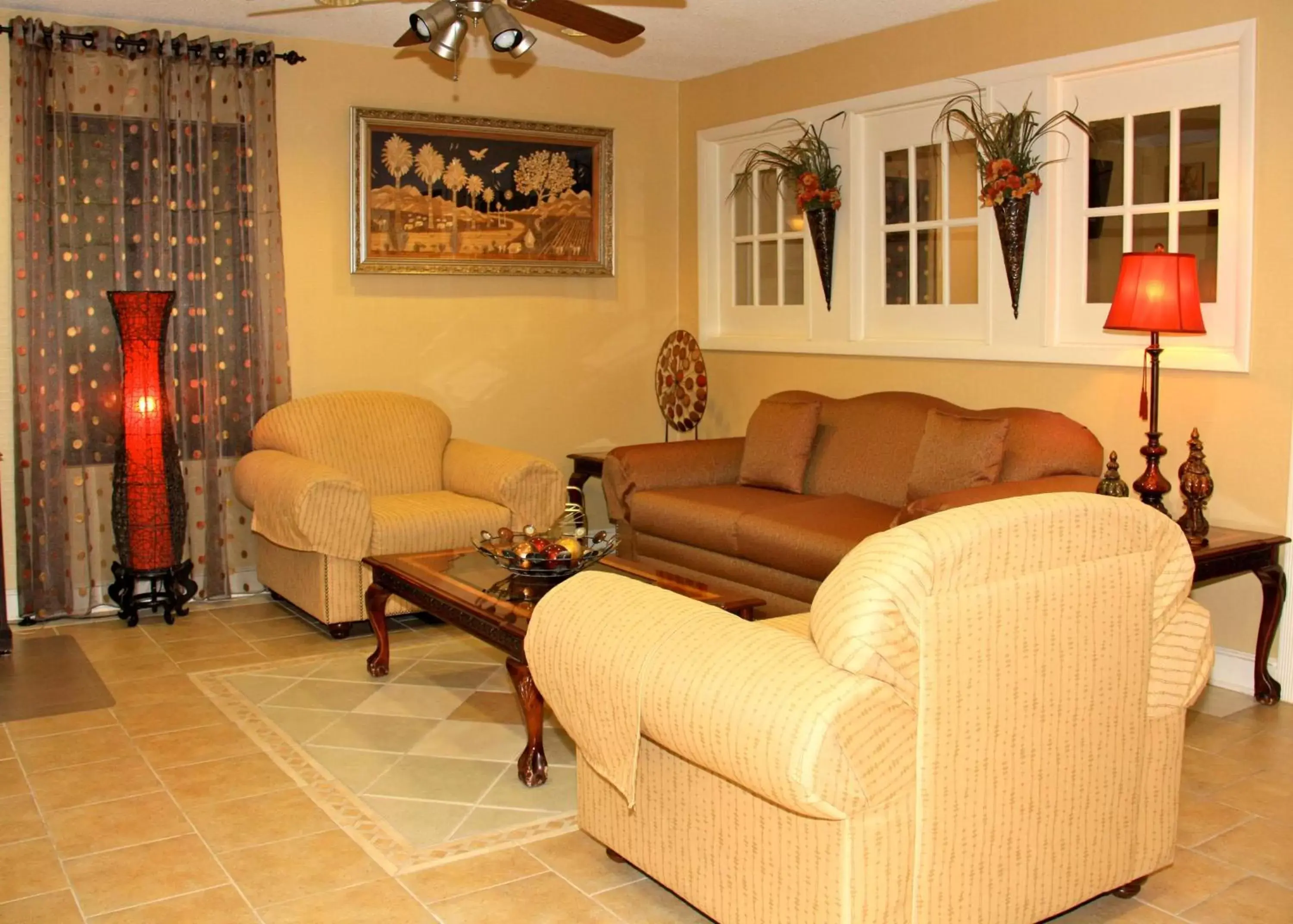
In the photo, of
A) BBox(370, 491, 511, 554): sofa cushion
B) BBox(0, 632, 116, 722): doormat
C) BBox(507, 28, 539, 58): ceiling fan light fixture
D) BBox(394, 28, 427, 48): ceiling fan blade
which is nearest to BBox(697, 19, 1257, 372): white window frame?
BBox(370, 491, 511, 554): sofa cushion

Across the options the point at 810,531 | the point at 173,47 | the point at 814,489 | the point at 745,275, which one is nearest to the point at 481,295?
the point at 745,275

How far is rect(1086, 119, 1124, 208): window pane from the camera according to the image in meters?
4.55

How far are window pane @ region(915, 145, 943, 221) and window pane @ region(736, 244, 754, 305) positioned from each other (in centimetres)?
115

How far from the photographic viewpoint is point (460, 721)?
13.2 feet

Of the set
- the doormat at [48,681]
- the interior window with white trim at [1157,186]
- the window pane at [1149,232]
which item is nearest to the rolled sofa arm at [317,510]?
the doormat at [48,681]

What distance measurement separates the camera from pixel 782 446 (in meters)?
5.32

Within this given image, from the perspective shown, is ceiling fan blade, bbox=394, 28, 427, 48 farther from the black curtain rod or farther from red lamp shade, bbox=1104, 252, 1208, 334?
red lamp shade, bbox=1104, 252, 1208, 334

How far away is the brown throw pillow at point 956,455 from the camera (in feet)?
14.3

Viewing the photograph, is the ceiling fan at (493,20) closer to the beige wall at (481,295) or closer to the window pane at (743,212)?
the beige wall at (481,295)

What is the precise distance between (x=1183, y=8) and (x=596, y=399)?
337cm

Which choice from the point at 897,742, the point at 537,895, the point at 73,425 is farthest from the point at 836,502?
the point at 73,425

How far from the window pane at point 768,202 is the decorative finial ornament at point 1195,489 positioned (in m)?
2.61

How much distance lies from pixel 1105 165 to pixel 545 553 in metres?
2.53

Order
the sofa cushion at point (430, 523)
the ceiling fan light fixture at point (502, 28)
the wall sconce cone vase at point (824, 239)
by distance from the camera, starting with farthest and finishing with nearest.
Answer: the wall sconce cone vase at point (824, 239), the sofa cushion at point (430, 523), the ceiling fan light fixture at point (502, 28)
